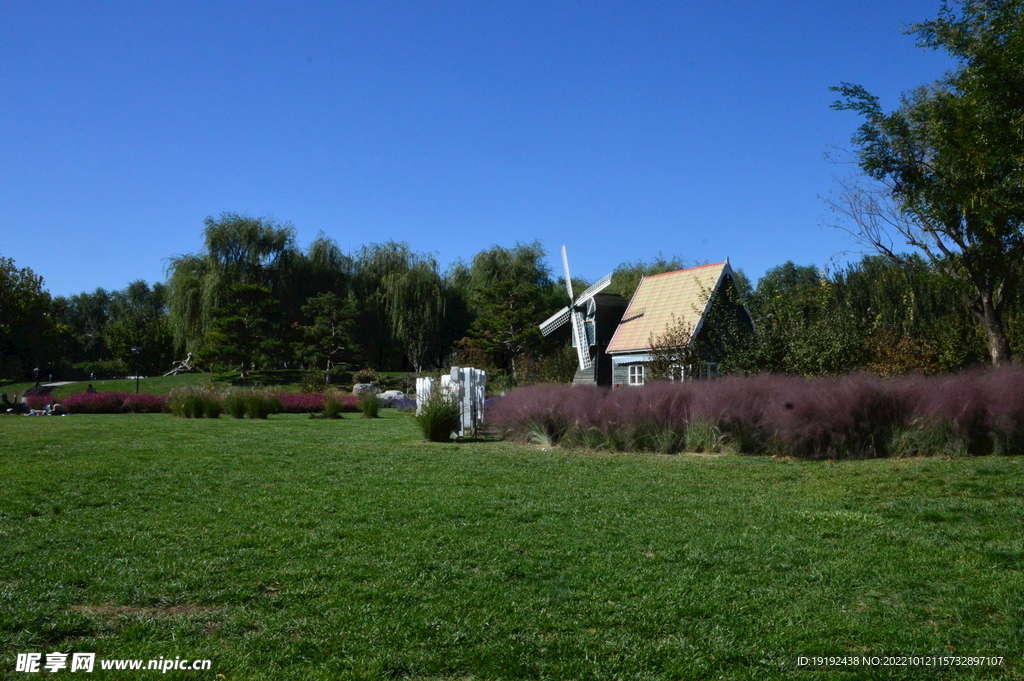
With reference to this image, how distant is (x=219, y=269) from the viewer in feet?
147

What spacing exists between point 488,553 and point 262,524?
2.04 metres

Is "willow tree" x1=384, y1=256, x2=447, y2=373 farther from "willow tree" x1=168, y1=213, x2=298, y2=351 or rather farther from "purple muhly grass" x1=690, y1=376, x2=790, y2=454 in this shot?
"purple muhly grass" x1=690, y1=376, x2=790, y2=454

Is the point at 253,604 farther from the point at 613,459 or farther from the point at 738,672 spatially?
the point at 613,459

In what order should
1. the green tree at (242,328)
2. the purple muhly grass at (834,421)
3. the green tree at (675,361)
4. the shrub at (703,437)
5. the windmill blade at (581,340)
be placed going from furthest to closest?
the green tree at (242,328)
the windmill blade at (581,340)
the green tree at (675,361)
the shrub at (703,437)
the purple muhly grass at (834,421)

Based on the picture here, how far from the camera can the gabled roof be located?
24.9 meters

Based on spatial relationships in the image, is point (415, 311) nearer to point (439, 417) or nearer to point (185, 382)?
point (185, 382)

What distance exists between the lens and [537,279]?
1983 inches

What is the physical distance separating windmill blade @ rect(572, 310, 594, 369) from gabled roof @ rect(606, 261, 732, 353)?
2529 mm

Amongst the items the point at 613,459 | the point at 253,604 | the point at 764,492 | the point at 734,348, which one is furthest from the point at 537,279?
the point at 253,604

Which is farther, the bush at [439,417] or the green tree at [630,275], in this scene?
the green tree at [630,275]

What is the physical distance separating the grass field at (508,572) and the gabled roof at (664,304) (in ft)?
52.4

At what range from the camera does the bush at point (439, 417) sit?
1479cm

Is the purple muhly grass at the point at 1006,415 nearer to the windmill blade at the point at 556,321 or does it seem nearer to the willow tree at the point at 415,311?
the windmill blade at the point at 556,321

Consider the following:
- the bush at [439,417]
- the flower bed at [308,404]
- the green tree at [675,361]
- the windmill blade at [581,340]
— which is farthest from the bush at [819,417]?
the windmill blade at [581,340]
